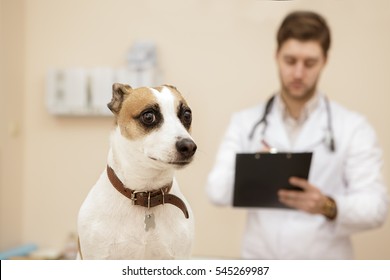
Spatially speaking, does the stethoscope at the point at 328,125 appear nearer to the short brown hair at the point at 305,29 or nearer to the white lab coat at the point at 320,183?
the white lab coat at the point at 320,183

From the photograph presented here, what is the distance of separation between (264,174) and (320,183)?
21 cm

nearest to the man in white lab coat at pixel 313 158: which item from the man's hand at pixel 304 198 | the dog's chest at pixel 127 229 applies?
the man's hand at pixel 304 198

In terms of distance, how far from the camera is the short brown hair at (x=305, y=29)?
0.91 meters

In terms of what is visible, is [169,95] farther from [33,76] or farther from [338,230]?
[338,230]

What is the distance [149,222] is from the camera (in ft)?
1.68

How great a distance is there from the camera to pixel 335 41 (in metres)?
0.92

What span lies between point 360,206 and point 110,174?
2.38 ft

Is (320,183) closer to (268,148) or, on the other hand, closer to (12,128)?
(268,148)

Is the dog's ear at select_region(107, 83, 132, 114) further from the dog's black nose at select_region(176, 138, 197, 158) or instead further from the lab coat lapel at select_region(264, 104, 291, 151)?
the lab coat lapel at select_region(264, 104, 291, 151)

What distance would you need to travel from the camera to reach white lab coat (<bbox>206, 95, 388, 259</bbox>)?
950 mm

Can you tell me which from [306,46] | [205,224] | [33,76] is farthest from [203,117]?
[306,46]

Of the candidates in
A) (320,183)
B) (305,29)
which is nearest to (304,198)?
(320,183)

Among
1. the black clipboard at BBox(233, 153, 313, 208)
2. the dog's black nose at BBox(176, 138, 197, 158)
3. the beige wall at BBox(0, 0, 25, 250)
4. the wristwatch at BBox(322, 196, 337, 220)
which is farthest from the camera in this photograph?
the wristwatch at BBox(322, 196, 337, 220)

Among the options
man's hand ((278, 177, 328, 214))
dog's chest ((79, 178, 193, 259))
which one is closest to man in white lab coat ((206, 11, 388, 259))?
man's hand ((278, 177, 328, 214))
